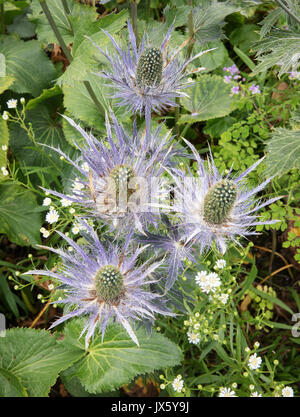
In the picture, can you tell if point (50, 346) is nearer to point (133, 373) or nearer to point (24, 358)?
point (24, 358)

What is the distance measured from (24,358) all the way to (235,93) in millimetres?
1239

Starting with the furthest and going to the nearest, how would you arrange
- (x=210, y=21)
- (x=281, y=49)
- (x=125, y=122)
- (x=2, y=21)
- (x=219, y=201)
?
(x=2, y=21) < (x=125, y=122) < (x=210, y=21) < (x=281, y=49) < (x=219, y=201)

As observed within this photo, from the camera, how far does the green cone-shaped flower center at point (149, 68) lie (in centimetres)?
114

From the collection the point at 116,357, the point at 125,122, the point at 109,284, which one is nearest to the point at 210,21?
the point at 125,122

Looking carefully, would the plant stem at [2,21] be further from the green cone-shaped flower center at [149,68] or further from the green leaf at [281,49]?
the green leaf at [281,49]

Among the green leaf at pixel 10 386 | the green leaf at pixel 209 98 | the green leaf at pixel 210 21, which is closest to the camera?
the green leaf at pixel 10 386

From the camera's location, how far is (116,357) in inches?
48.3

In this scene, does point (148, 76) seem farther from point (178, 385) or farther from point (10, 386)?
point (10, 386)

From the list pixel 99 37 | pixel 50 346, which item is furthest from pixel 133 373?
pixel 99 37

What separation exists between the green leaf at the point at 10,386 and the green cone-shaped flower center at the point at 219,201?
0.76 m

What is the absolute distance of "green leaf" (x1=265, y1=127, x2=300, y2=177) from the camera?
3.94 feet

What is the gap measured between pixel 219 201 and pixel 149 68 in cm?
46

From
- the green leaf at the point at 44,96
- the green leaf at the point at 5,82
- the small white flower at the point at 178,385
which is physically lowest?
the small white flower at the point at 178,385

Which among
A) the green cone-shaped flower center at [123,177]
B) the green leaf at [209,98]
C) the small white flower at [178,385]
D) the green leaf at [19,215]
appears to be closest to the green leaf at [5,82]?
the green leaf at [19,215]
